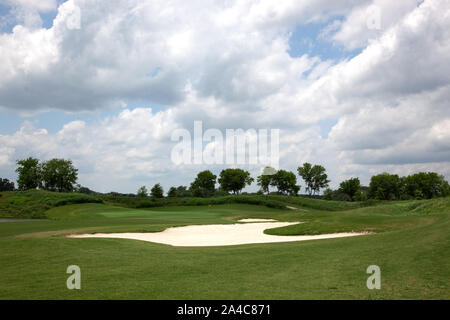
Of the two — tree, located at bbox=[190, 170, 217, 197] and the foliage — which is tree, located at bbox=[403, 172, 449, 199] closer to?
the foliage

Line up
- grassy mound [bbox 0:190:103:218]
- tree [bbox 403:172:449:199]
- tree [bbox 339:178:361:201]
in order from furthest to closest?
tree [bbox 339:178:361:201] < tree [bbox 403:172:449:199] < grassy mound [bbox 0:190:103:218]

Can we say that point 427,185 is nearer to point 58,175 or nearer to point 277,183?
point 277,183

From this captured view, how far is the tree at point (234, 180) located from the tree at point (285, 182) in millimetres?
10543

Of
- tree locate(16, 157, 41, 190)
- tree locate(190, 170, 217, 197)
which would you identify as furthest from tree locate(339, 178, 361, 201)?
tree locate(16, 157, 41, 190)

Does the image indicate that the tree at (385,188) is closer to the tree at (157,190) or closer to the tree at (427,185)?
the tree at (427,185)

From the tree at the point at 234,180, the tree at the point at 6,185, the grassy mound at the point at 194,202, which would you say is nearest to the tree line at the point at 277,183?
the tree at the point at 234,180

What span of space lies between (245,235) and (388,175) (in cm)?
11308

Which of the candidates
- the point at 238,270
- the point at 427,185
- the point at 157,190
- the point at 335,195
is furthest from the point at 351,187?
the point at 238,270

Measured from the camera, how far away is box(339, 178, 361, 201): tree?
415ft

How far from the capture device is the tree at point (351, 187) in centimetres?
12662

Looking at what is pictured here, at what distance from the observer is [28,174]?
10581 cm

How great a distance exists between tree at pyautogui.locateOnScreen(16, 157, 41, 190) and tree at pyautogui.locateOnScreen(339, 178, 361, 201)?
105202 millimetres

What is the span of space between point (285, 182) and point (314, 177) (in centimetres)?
1314
